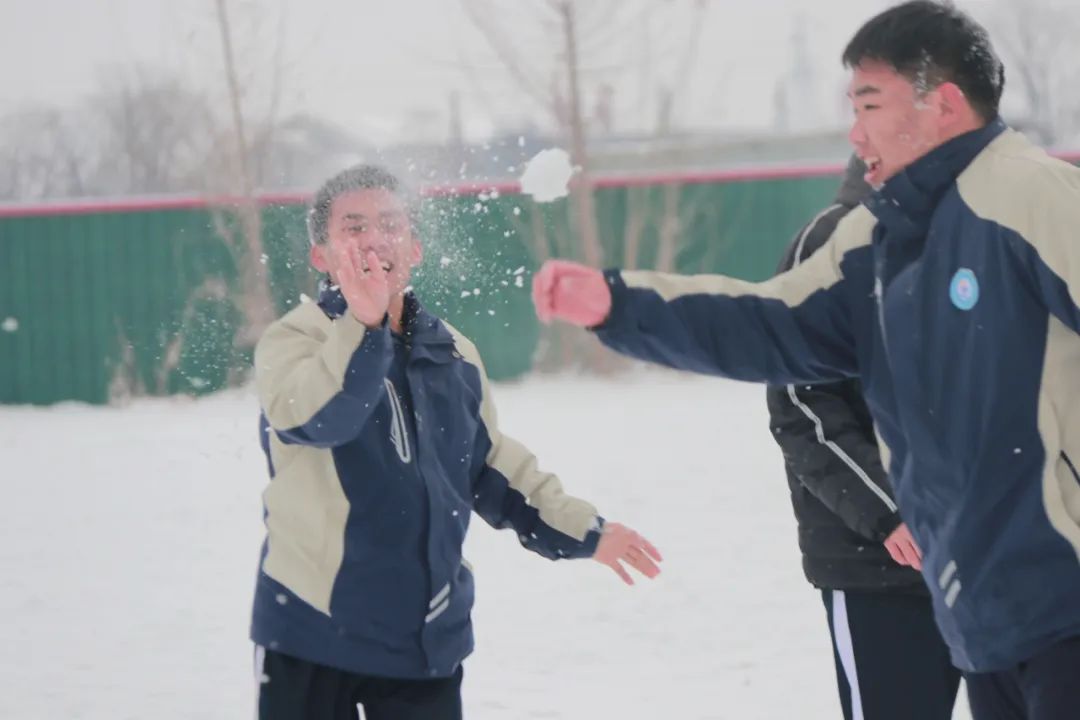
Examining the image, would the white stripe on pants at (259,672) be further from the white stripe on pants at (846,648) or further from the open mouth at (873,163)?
the open mouth at (873,163)

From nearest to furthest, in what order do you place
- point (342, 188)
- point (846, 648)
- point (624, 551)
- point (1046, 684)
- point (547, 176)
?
point (1046, 684) < point (342, 188) < point (846, 648) < point (624, 551) < point (547, 176)

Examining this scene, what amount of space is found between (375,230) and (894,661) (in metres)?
1.37

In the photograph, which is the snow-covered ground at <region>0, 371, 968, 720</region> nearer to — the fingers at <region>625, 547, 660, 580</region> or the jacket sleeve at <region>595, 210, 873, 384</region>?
the fingers at <region>625, 547, 660, 580</region>

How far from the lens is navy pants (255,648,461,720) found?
8.65 feet

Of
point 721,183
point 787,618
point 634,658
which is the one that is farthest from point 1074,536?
point 721,183

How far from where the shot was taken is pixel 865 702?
282cm

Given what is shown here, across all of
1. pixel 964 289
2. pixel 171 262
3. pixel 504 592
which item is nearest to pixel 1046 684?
pixel 964 289

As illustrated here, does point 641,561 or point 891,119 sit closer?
point 891,119

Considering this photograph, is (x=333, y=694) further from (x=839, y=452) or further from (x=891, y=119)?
(x=891, y=119)

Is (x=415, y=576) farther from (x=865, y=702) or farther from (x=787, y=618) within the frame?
(x=787, y=618)

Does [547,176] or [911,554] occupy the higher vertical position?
[547,176]

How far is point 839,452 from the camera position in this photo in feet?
9.51

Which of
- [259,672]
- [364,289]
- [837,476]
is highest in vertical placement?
[364,289]

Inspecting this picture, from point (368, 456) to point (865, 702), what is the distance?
115 centimetres
